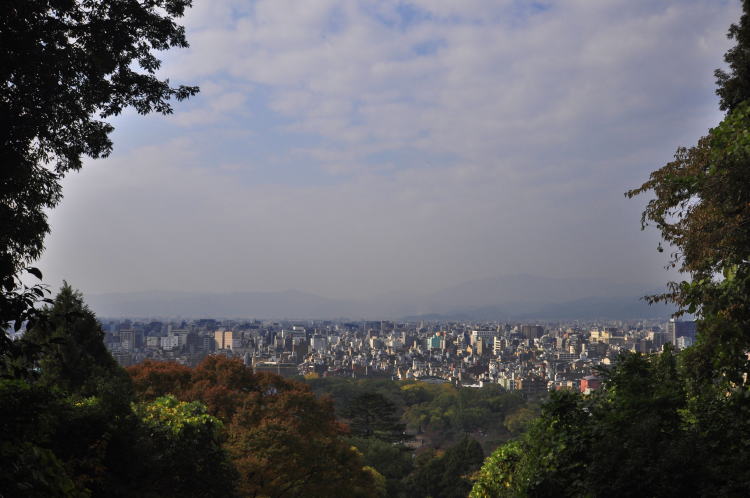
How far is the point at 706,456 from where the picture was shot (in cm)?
486

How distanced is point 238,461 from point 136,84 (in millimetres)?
9006

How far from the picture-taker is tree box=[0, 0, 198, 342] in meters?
4.66

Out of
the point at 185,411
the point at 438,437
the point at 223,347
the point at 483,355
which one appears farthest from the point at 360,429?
the point at 483,355

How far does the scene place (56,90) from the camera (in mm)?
5305

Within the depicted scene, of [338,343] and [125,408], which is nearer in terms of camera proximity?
[125,408]

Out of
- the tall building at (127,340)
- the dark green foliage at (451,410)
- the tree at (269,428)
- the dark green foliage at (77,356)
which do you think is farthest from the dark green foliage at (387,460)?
the tall building at (127,340)

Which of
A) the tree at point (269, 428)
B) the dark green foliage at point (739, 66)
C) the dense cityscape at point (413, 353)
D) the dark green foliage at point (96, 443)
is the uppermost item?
the dark green foliage at point (739, 66)

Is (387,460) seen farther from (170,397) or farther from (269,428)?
(170,397)

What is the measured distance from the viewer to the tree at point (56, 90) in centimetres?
466

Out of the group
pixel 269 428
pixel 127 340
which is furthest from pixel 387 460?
pixel 127 340

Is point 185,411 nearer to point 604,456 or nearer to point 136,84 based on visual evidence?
point 136,84

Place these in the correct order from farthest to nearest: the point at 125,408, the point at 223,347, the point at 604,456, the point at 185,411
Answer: the point at 223,347 < the point at 185,411 < the point at 125,408 < the point at 604,456

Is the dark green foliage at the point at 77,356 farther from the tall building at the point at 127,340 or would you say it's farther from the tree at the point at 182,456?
the tall building at the point at 127,340

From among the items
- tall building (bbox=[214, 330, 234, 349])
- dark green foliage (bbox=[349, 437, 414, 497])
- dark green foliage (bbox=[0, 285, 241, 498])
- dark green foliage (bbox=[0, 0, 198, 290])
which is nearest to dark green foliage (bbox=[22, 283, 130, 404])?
dark green foliage (bbox=[0, 285, 241, 498])
